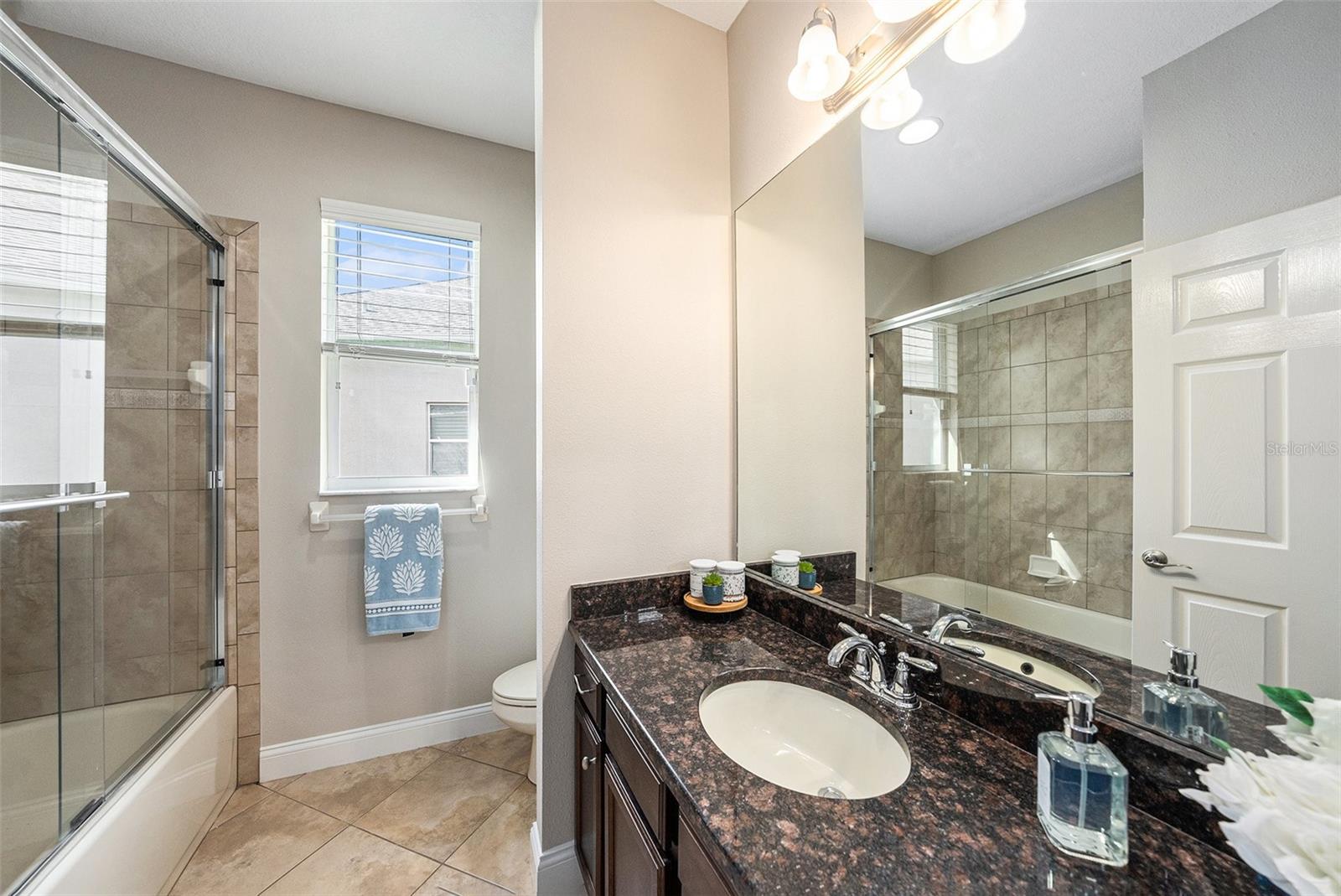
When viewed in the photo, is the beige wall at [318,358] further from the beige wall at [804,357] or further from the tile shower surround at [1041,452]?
the tile shower surround at [1041,452]

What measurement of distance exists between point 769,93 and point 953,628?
4.97 feet

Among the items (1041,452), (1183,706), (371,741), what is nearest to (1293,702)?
(1183,706)

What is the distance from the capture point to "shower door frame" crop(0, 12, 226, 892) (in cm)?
115

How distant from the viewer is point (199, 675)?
181 centimetres

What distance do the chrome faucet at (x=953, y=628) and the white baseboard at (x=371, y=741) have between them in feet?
6.24

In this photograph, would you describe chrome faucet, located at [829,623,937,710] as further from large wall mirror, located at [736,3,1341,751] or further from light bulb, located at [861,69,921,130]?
light bulb, located at [861,69,921,130]

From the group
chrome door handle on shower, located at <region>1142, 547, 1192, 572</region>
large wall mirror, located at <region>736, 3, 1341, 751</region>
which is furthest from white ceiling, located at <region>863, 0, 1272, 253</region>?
chrome door handle on shower, located at <region>1142, 547, 1192, 572</region>

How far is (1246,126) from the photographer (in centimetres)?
58

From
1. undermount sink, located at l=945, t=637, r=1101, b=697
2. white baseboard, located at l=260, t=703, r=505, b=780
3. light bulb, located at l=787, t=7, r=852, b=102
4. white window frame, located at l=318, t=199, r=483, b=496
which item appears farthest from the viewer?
white window frame, located at l=318, t=199, r=483, b=496

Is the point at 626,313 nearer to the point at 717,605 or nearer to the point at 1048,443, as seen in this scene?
the point at 717,605

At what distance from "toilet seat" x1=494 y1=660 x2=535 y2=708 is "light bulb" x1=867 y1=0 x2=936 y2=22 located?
7.23 ft

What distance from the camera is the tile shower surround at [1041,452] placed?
70 cm

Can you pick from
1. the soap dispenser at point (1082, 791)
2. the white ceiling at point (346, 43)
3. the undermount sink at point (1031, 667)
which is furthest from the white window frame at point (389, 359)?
the soap dispenser at point (1082, 791)

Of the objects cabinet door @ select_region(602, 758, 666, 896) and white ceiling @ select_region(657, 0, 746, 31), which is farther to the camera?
white ceiling @ select_region(657, 0, 746, 31)
